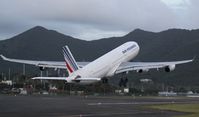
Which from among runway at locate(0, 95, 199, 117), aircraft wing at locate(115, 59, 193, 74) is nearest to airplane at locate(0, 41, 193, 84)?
aircraft wing at locate(115, 59, 193, 74)

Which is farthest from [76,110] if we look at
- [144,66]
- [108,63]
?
[144,66]

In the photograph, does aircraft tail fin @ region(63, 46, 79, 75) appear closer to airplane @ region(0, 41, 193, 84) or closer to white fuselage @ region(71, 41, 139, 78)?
airplane @ region(0, 41, 193, 84)

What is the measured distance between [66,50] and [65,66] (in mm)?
8217

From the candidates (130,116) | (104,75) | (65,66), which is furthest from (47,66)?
(130,116)

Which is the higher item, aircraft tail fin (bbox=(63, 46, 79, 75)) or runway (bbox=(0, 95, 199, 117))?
aircraft tail fin (bbox=(63, 46, 79, 75))

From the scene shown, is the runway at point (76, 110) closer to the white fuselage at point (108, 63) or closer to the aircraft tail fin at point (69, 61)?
the aircraft tail fin at point (69, 61)

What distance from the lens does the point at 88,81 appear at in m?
89.6

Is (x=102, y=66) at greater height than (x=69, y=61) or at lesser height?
lesser

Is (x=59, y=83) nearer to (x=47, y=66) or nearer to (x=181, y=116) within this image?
(x=47, y=66)

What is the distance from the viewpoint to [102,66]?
9481cm

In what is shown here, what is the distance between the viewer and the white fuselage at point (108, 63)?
91.8 metres

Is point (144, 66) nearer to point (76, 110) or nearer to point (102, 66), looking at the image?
point (102, 66)

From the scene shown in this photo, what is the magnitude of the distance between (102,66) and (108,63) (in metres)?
1.68

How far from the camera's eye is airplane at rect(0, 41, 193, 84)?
89938 mm
